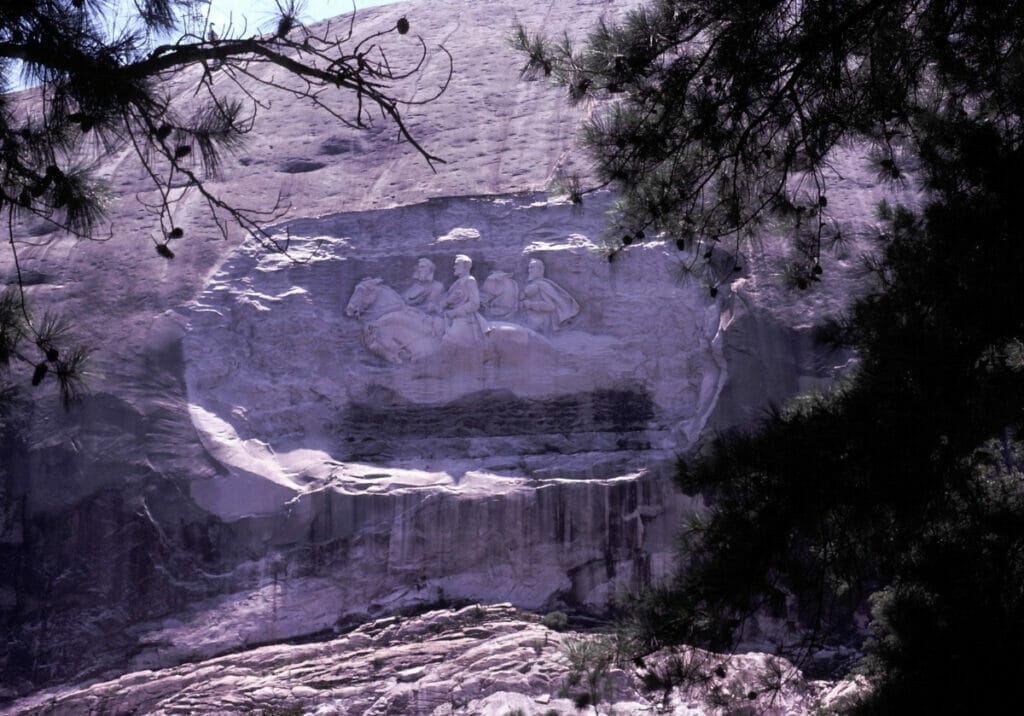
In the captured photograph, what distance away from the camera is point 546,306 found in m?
10.3

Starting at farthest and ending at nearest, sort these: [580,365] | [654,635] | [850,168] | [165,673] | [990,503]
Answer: [850,168], [580,365], [165,673], [990,503], [654,635]

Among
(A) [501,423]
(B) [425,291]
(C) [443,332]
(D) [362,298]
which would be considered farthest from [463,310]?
(A) [501,423]

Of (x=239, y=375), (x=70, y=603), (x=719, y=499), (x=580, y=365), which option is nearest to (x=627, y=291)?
(x=580, y=365)

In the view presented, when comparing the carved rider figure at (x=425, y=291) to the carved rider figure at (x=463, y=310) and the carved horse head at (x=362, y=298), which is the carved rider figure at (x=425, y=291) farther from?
the carved horse head at (x=362, y=298)

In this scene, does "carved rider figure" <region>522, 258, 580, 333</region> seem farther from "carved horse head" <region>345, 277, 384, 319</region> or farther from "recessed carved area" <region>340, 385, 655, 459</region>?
"carved horse head" <region>345, 277, 384, 319</region>

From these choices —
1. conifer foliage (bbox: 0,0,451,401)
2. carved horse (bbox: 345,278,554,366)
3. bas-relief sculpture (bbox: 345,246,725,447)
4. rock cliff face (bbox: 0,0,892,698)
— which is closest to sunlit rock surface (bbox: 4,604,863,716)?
rock cliff face (bbox: 0,0,892,698)

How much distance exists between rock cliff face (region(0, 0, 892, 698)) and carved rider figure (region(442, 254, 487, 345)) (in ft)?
0.08

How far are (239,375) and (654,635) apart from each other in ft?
20.0

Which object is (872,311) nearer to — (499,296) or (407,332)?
(499,296)

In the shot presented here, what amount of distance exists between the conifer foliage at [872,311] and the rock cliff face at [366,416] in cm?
285

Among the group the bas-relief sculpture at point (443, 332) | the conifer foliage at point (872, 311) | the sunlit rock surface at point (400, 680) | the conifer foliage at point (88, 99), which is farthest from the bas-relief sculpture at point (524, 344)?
the conifer foliage at point (88, 99)

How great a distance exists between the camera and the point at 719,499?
16.1 feet

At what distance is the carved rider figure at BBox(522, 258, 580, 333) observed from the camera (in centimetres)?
1026

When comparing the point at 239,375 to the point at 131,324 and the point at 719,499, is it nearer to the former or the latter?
the point at 131,324
